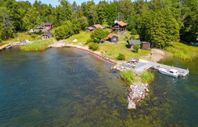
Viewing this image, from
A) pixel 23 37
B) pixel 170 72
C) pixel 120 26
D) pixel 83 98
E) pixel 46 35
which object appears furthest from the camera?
pixel 120 26

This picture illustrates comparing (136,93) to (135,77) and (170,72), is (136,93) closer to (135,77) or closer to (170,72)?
(135,77)

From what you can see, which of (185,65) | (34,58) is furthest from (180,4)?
(34,58)

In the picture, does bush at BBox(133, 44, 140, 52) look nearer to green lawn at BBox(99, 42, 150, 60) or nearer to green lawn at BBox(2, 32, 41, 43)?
green lawn at BBox(99, 42, 150, 60)

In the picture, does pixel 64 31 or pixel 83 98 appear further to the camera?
pixel 64 31

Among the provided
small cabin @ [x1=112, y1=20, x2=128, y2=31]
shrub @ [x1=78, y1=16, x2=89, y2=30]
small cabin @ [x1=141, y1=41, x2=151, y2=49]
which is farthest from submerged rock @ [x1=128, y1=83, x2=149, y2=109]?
shrub @ [x1=78, y1=16, x2=89, y2=30]

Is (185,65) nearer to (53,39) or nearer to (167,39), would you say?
(167,39)

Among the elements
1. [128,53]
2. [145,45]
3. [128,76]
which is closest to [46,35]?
[128,53]

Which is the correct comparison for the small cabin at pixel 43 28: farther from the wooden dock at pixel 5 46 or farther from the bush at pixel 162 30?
the bush at pixel 162 30
